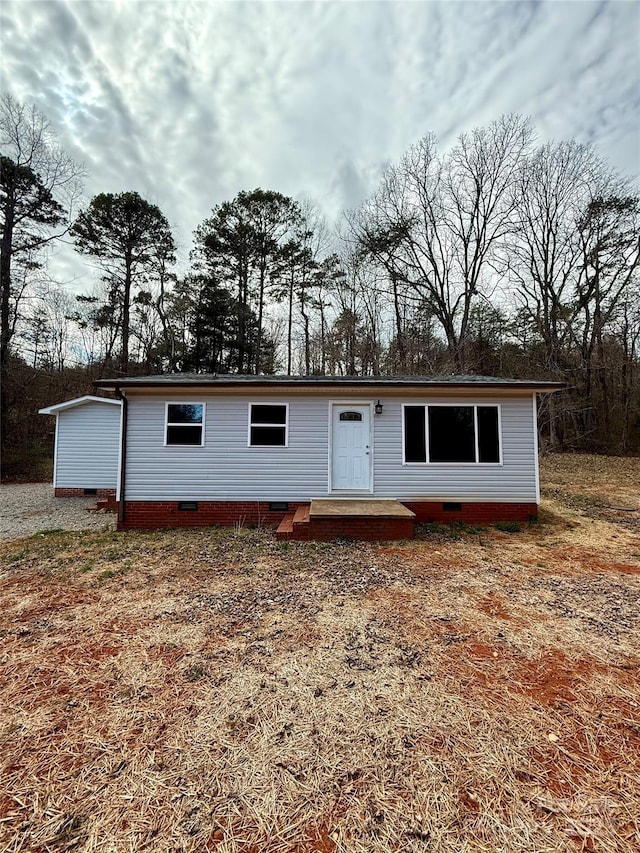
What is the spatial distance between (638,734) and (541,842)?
1.09m

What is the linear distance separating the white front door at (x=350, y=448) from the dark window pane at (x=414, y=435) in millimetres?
762

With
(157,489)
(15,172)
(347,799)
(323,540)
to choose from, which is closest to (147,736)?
(347,799)

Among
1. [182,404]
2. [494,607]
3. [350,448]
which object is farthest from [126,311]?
[494,607]

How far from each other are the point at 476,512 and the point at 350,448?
280 cm

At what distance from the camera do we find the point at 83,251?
14570 mm

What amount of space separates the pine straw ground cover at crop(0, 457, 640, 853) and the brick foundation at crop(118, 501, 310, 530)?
8.04 feet

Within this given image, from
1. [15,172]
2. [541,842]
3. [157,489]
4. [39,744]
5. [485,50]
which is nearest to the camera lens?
[541,842]

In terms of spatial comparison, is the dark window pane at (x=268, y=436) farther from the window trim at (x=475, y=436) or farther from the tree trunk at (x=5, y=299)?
the tree trunk at (x=5, y=299)

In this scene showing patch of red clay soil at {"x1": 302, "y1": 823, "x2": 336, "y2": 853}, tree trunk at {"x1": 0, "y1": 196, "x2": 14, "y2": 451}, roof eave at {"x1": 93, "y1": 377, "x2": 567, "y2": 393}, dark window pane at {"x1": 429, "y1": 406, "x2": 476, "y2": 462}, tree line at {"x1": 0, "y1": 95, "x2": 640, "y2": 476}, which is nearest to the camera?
patch of red clay soil at {"x1": 302, "y1": 823, "x2": 336, "y2": 853}

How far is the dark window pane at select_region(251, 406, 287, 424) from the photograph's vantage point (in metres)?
7.32

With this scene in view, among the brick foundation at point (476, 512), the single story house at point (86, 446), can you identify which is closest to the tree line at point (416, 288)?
the single story house at point (86, 446)

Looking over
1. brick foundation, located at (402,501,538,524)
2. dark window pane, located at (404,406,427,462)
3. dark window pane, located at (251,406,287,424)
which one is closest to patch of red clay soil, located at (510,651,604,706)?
brick foundation, located at (402,501,538,524)

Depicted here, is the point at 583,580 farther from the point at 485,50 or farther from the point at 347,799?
the point at 485,50

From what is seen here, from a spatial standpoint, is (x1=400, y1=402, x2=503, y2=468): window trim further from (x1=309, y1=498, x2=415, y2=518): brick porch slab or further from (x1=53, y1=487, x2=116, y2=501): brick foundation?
(x1=53, y1=487, x2=116, y2=501): brick foundation
